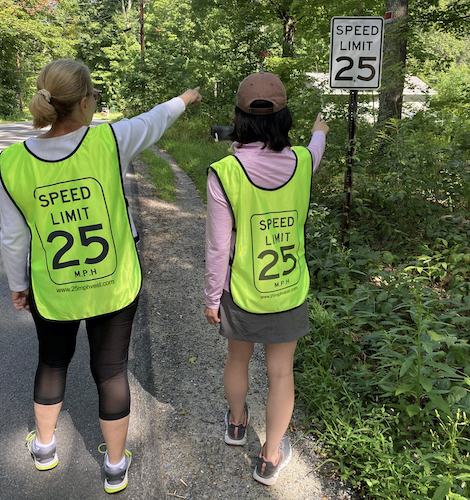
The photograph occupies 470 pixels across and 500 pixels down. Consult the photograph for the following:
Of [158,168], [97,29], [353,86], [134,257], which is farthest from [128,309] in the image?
[97,29]

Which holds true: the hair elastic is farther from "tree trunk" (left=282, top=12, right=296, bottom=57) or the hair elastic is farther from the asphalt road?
"tree trunk" (left=282, top=12, right=296, bottom=57)

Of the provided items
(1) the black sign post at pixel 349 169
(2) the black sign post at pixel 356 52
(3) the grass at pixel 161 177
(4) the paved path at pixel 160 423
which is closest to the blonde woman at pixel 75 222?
(4) the paved path at pixel 160 423

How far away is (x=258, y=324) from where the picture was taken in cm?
218

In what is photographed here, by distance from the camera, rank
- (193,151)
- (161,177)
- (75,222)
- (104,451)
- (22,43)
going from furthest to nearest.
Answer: (22,43), (193,151), (161,177), (104,451), (75,222)

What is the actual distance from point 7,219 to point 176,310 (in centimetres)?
250

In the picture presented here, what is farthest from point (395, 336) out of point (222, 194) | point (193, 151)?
point (193, 151)

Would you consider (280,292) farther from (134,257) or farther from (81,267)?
(81,267)

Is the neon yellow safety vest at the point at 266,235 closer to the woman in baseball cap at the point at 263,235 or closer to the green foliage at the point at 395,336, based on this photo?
the woman in baseball cap at the point at 263,235

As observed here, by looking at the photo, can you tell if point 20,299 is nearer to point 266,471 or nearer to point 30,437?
point 30,437

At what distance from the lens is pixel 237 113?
2084 mm

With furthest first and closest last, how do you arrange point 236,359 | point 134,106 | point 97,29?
point 97,29
point 134,106
point 236,359

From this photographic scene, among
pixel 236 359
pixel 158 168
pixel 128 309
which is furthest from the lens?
pixel 158 168

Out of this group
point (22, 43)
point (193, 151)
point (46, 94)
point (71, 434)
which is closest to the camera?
point (46, 94)

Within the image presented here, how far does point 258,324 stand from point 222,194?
2.12ft
